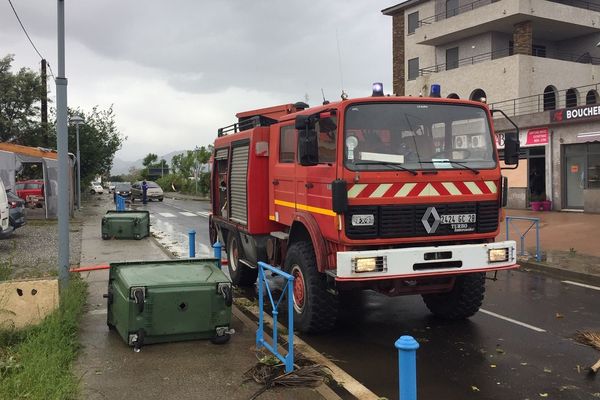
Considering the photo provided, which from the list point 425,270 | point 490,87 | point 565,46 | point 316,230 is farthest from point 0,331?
point 565,46

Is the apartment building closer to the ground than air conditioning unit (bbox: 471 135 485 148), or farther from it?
farther from it

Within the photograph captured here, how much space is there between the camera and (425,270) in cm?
559

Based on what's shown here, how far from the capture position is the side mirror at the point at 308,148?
19.0ft

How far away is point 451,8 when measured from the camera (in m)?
31.9

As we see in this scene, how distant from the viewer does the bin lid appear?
546cm

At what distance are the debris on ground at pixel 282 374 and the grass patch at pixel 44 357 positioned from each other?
1.44 m

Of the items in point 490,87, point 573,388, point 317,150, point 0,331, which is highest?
point 490,87

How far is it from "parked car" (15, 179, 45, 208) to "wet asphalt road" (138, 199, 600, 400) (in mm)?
16997

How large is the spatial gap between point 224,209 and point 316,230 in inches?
145

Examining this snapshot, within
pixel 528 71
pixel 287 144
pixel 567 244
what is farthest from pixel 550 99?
pixel 287 144

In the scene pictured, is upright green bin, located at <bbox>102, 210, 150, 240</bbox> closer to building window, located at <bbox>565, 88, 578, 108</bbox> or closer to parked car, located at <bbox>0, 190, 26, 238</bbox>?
parked car, located at <bbox>0, 190, 26, 238</bbox>

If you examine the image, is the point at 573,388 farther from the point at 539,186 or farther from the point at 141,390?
the point at 539,186

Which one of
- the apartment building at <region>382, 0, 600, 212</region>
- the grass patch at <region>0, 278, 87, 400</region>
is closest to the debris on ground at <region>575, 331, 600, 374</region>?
the grass patch at <region>0, 278, 87, 400</region>

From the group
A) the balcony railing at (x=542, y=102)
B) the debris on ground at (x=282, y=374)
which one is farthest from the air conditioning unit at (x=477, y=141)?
the balcony railing at (x=542, y=102)
